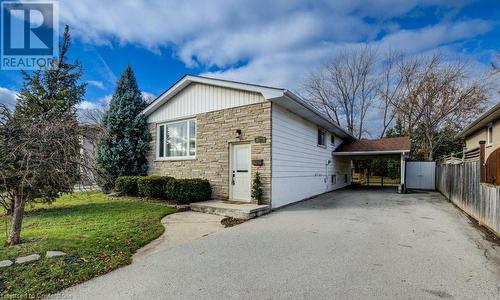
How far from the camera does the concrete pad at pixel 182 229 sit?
14.9ft

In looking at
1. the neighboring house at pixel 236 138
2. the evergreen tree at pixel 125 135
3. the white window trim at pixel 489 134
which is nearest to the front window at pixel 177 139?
the neighboring house at pixel 236 138

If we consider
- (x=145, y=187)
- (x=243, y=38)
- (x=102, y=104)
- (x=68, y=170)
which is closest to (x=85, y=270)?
(x=68, y=170)

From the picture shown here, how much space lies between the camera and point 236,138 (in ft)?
29.0

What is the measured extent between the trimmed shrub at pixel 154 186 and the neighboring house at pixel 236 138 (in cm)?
120

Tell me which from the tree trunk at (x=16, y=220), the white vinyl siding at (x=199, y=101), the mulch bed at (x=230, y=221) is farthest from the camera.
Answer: the white vinyl siding at (x=199, y=101)

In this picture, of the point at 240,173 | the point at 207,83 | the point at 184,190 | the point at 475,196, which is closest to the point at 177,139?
the point at 207,83

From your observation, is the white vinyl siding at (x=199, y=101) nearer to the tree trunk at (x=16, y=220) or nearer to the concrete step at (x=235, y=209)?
the concrete step at (x=235, y=209)

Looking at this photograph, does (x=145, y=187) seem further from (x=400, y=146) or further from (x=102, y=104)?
(x=102, y=104)

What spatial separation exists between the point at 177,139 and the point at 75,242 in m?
6.84

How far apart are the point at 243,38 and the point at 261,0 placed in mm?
2929

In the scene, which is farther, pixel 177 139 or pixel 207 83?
pixel 177 139

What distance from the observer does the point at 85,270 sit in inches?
132

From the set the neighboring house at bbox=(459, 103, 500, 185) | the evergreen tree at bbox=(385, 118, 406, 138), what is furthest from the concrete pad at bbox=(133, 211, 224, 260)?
the evergreen tree at bbox=(385, 118, 406, 138)

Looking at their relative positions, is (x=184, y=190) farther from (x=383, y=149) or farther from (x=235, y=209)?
(x=383, y=149)
